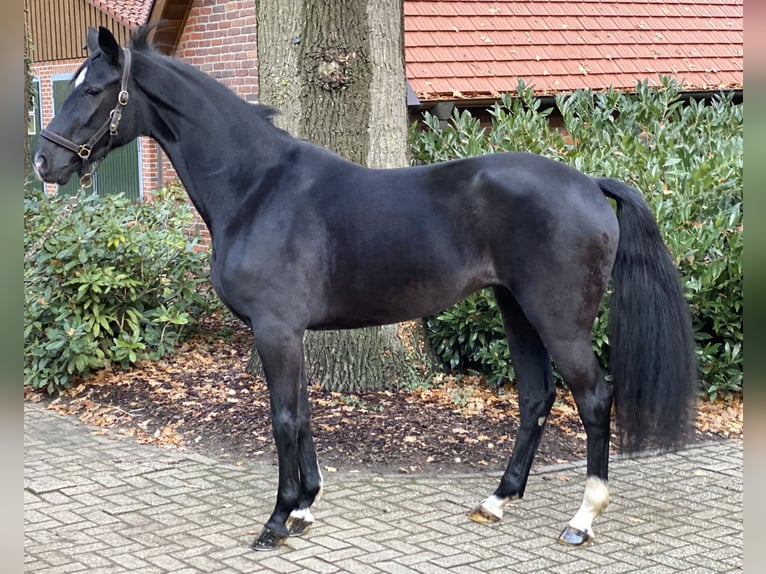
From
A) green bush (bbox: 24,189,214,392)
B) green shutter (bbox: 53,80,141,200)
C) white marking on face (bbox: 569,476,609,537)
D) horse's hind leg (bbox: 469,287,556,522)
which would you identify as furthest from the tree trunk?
green shutter (bbox: 53,80,141,200)

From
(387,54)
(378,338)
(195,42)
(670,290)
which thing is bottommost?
(378,338)

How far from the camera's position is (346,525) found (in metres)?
4.29

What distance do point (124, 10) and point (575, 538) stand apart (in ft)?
47.7

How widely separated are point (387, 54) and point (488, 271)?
9.00 feet

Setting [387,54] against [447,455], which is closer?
[447,455]

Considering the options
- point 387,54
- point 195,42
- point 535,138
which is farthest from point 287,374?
point 195,42

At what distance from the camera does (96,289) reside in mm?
6621

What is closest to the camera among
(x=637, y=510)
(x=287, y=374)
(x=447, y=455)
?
(x=287, y=374)

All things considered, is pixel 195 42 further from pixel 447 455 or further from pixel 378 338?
pixel 447 455

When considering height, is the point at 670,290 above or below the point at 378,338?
above

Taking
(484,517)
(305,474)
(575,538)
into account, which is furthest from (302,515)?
(575,538)

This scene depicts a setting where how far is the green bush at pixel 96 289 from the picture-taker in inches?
264

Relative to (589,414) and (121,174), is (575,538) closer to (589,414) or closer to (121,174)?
(589,414)

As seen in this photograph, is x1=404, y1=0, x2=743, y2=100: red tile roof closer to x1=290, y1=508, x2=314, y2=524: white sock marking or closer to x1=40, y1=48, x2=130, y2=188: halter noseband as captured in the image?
x1=40, y1=48, x2=130, y2=188: halter noseband
